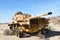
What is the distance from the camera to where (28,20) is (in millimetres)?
18234

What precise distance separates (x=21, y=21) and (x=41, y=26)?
248cm

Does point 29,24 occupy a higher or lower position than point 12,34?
higher

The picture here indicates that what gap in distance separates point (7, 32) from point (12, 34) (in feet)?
2.76

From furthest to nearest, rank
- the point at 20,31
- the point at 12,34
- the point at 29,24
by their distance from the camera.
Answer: the point at 12,34 < the point at 20,31 < the point at 29,24

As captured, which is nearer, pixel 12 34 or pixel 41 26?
pixel 41 26

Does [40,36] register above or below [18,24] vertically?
below

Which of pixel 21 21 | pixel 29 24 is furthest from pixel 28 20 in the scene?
pixel 21 21

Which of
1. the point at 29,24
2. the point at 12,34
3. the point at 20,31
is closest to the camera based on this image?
the point at 29,24

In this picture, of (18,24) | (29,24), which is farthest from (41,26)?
(18,24)

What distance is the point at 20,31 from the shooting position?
1941 centimetres

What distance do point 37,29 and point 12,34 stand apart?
208 inches

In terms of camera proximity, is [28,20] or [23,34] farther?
[23,34]

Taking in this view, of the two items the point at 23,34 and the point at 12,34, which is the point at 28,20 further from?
the point at 12,34

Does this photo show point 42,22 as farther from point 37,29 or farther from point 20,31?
point 20,31
